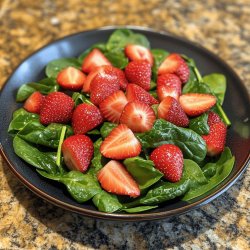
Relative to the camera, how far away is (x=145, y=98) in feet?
3.59

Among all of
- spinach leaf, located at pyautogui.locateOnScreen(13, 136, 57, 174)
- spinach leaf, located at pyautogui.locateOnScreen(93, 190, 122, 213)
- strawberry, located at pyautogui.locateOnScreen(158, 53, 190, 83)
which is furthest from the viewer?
strawberry, located at pyautogui.locateOnScreen(158, 53, 190, 83)

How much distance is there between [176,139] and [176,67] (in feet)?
1.01

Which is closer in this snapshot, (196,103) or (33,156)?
(33,156)

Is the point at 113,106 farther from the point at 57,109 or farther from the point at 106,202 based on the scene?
the point at 106,202

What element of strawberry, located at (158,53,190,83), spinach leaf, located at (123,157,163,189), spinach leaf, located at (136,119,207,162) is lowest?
Answer: spinach leaf, located at (123,157,163,189)

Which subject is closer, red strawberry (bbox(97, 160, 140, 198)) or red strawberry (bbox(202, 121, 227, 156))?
red strawberry (bbox(97, 160, 140, 198))

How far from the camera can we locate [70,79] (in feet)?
3.94

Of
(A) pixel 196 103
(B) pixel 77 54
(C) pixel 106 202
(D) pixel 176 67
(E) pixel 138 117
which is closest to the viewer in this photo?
(C) pixel 106 202

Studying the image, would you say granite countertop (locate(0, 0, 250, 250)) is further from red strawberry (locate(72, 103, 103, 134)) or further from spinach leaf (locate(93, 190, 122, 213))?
red strawberry (locate(72, 103, 103, 134))

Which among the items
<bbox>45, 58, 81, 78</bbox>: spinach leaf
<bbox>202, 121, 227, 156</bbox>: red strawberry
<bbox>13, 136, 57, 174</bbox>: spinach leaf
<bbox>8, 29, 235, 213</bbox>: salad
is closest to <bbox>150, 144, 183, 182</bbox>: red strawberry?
<bbox>8, 29, 235, 213</bbox>: salad

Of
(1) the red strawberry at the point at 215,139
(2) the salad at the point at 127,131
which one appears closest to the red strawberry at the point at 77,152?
(2) the salad at the point at 127,131

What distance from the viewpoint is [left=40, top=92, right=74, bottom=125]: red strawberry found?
42.5 inches

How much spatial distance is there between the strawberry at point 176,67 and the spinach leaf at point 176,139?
26cm

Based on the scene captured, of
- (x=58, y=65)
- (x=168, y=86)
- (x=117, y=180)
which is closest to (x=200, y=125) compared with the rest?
(x=168, y=86)
